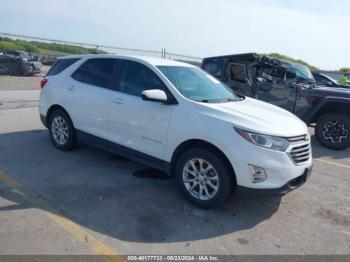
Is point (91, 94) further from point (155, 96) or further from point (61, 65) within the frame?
point (155, 96)

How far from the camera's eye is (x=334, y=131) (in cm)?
813

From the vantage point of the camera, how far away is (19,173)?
5.23 metres

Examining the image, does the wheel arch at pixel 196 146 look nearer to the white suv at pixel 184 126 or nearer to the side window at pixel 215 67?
the white suv at pixel 184 126

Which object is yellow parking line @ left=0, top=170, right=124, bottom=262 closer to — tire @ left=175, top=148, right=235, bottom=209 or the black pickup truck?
tire @ left=175, top=148, right=235, bottom=209

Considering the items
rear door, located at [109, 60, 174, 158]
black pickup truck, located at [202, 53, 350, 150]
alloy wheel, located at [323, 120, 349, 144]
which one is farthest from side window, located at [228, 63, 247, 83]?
rear door, located at [109, 60, 174, 158]

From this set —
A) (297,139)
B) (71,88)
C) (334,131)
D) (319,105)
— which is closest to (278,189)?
(297,139)

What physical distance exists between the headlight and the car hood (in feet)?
0.15

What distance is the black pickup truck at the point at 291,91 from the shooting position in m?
8.03

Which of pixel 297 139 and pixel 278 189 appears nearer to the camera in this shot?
pixel 278 189

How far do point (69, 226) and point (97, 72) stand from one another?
9.11 ft

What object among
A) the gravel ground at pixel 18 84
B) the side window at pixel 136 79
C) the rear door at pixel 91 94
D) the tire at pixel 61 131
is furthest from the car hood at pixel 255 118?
the gravel ground at pixel 18 84

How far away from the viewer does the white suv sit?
4113 mm

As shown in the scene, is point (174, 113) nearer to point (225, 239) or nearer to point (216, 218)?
point (216, 218)

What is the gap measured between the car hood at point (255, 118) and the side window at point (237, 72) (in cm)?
434
